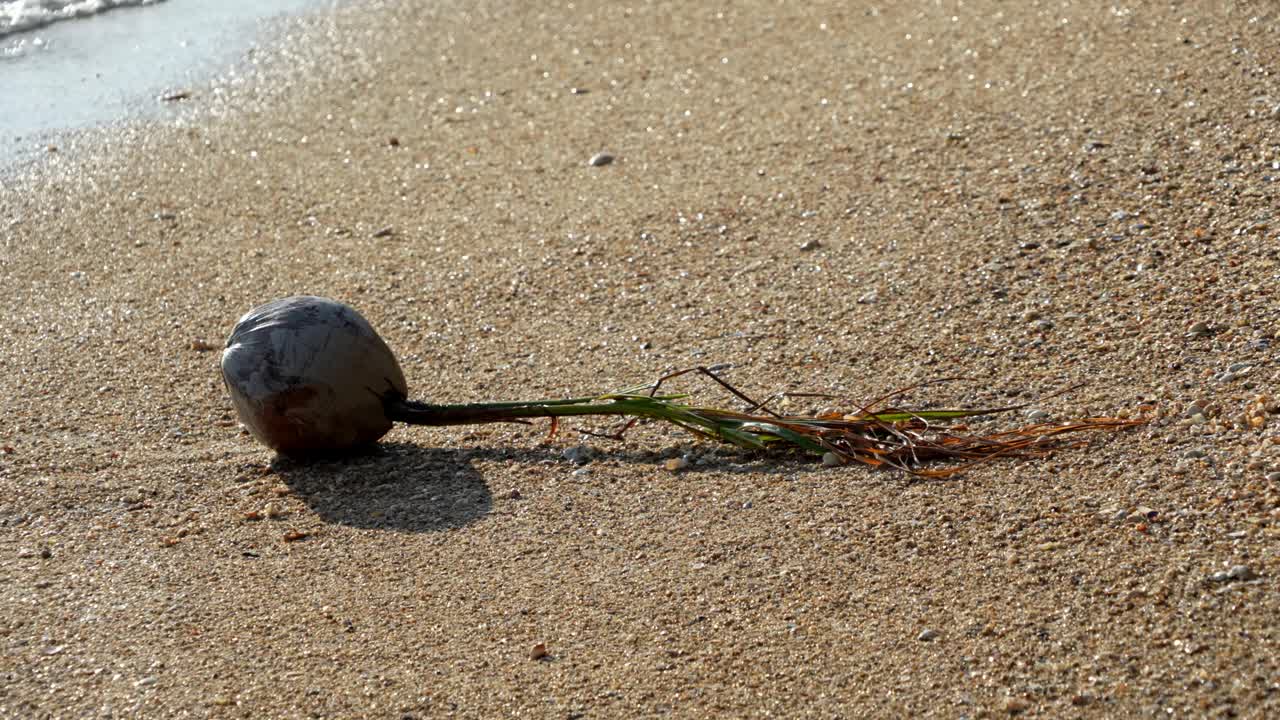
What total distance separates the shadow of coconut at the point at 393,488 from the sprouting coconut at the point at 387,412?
2.3 inches

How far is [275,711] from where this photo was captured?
2469 millimetres

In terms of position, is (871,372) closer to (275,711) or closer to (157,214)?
(275,711)

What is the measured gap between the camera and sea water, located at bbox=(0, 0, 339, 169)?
645cm

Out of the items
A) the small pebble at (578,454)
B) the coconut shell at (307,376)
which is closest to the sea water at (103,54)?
the coconut shell at (307,376)

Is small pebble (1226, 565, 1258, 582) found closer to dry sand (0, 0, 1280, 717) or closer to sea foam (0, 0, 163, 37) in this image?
dry sand (0, 0, 1280, 717)

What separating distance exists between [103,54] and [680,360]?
197 inches

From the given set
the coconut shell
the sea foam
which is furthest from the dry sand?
the sea foam

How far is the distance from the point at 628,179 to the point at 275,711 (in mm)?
3168

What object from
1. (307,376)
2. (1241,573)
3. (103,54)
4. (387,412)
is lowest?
(103,54)

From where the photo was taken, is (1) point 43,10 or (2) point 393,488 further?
(1) point 43,10

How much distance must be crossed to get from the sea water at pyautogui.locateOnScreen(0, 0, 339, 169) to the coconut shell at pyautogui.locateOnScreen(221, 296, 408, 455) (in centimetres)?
321

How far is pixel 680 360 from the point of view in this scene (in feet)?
12.8

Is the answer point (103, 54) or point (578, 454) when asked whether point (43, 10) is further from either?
point (578, 454)

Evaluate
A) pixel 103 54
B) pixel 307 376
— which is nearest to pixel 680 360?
pixel 307 376
